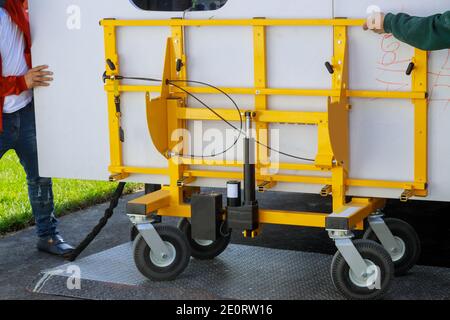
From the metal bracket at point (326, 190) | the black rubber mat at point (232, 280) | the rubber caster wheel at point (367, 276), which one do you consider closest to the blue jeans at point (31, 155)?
the black rubber mat at point (232, 280)

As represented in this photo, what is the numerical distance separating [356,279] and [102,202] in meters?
3.09

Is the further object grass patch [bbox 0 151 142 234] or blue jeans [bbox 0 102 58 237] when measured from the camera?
grass patch [bbox 0 151 142 234]

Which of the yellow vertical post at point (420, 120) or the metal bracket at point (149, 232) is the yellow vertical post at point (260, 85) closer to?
the metal bracket at point (149, 232)

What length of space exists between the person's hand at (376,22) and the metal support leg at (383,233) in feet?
3.38

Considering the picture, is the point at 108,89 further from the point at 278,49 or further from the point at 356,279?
the point at 356,279

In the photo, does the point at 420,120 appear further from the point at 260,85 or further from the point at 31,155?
the point at 31,155

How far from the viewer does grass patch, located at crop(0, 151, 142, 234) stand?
5.84m

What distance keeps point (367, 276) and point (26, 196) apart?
356 cm

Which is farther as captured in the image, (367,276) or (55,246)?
(55,246)

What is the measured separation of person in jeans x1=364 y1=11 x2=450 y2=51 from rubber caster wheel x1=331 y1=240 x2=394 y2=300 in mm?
981

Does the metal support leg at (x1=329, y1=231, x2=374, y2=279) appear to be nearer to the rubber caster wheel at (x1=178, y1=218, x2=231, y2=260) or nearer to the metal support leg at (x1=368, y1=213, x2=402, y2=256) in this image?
the metal support leg at (x1=368, y1=213, x2=402, y2=256)

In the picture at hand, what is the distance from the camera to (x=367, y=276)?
3.92 meters

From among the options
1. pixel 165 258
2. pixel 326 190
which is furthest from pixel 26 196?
pixel 326 190

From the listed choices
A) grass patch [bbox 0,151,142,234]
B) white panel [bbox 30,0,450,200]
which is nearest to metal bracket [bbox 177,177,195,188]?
white panel [bbox 30,0,450,200]
